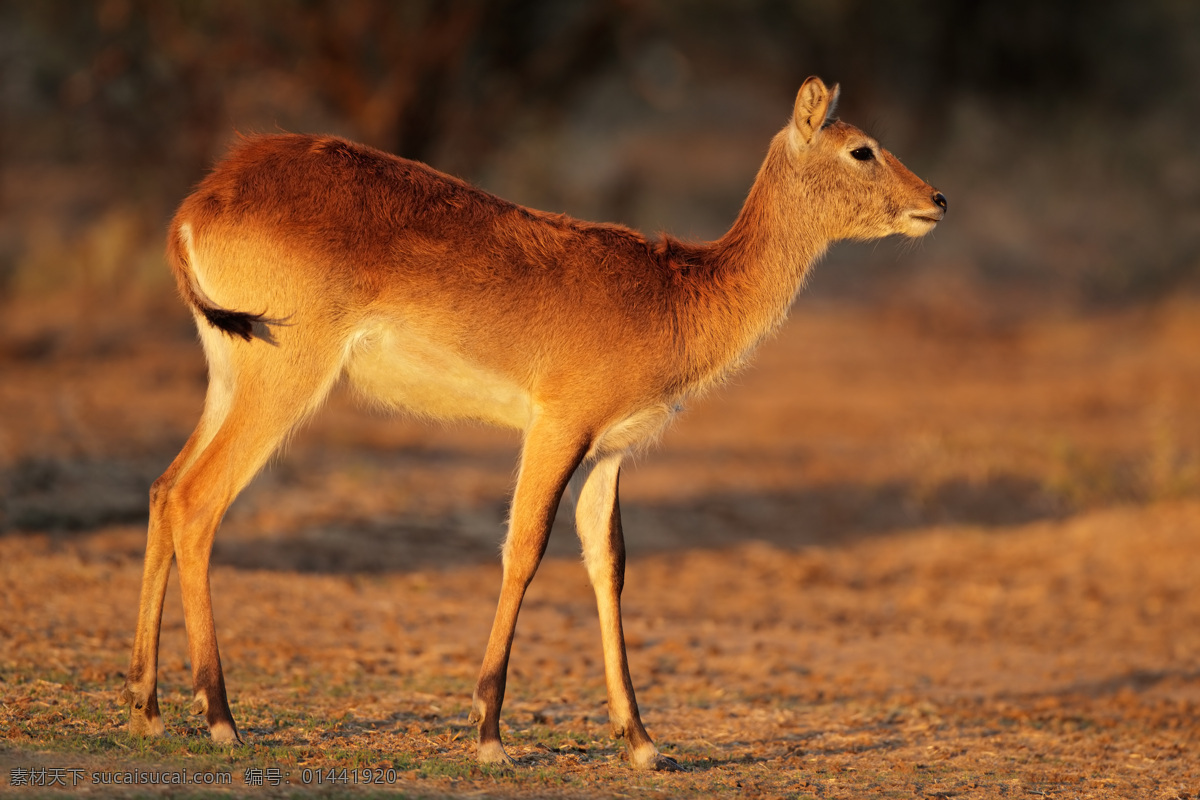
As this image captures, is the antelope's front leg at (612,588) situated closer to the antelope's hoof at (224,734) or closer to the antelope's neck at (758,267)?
the antelope's neck at (758,267)

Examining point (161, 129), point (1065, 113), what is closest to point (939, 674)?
point (161, 129)

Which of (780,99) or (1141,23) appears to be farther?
(780,99)

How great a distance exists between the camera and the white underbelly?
5672 millimetres

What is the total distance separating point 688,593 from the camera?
9.86 metres

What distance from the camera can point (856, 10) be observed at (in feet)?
92.6

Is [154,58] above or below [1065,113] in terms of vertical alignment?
below

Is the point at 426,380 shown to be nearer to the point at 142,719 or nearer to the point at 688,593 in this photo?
the point at 142,719

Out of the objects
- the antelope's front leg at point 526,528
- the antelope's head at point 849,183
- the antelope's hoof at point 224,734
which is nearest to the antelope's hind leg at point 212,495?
the antelope's hoof at point 224,734

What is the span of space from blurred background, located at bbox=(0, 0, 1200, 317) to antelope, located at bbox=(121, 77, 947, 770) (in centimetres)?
123

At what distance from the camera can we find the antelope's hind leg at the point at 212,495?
17.7 feet

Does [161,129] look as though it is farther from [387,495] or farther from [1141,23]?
[1141,23]

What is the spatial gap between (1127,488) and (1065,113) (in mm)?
17916

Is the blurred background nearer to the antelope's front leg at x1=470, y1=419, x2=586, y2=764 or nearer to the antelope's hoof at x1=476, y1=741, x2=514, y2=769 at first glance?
the antelope's front leg at x1=470, y1=419, x2=586, y2=764

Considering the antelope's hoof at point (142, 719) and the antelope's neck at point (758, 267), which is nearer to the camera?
the antelope's hoof at point (142, 719)
